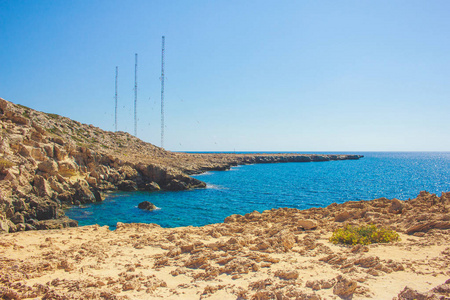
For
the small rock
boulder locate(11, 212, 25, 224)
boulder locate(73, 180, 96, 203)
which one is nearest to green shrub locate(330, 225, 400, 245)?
the small rock

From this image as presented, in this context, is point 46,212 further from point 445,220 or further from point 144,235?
point 445,220

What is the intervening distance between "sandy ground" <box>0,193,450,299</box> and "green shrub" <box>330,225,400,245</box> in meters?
0.41

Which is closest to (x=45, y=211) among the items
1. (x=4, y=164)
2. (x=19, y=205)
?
(x=19, y=205)

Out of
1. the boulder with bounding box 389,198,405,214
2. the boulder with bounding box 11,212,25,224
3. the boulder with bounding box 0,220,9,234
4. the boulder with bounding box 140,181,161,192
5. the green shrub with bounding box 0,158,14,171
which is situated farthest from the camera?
the boulder with bounding box 140,181,161,192

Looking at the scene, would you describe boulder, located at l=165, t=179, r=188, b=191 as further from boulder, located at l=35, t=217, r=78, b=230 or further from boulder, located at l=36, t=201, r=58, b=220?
boulder, located at l=35, t=217, r=78, b=230

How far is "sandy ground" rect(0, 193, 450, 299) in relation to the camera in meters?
7.66

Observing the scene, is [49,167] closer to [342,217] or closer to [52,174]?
[52,174]

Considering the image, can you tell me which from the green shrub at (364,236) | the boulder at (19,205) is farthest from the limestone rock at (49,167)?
the green shrub at (364,236)

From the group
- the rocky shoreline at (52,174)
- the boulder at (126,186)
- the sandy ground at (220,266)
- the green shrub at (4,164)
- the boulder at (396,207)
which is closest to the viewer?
the sandy ground at (220,266)

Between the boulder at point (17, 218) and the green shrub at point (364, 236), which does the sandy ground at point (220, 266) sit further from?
the boulder at point (17, 218)

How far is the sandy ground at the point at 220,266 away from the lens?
7.66 m

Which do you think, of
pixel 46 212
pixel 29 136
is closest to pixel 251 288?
pixel 46 212

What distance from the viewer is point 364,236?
12.1 m

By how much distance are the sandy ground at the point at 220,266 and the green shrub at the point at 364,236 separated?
41cm
